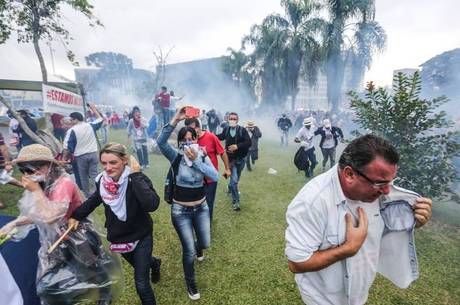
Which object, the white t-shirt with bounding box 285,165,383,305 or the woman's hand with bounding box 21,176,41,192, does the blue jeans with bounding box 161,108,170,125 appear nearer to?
the woman's hand with bounding box 21,176,41,192

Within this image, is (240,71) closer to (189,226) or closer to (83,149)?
(83,149)

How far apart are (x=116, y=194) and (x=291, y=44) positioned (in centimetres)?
2048

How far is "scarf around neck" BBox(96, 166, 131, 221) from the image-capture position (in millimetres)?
2291

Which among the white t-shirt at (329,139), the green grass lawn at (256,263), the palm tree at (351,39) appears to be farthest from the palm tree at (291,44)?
the green grass lawn at (256,263)

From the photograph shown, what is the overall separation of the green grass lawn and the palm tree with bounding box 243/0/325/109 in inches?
620

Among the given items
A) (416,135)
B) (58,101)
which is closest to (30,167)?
(58,101)

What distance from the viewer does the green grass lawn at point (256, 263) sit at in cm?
308

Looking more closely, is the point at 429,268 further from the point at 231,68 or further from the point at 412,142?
the point at 231,68

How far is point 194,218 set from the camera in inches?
117

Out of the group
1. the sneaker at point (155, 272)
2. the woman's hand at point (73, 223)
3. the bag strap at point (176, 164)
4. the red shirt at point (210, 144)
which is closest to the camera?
the woman's hand at point (73, 223)

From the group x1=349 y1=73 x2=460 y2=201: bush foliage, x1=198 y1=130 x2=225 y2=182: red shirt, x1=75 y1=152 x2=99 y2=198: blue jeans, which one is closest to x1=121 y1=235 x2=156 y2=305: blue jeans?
x1=198 y1=130 x2=225 y2=182: red shirt

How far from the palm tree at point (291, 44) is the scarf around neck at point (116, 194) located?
63.3 feet

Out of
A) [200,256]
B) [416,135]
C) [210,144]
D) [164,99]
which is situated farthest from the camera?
[164,99]

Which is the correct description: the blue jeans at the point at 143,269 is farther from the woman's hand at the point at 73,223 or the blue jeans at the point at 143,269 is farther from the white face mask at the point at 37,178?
the white face mask at the point at 37,178
